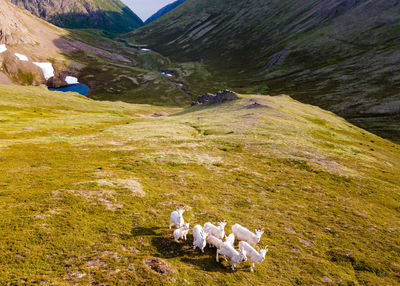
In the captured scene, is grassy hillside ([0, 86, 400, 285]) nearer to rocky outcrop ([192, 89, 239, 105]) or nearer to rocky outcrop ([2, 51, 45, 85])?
rocky outcrop ([192, 89, 239, 105])

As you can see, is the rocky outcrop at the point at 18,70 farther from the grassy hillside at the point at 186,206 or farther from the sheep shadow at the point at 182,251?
the sheep shadow at the point at 182,251

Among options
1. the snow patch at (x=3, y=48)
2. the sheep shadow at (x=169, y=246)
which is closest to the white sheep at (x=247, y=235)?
the sheep shadow at (x=169, y=246)

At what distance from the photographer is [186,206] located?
19.8m

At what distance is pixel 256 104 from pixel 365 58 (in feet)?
555

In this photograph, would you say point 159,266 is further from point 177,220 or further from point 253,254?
point 253,254

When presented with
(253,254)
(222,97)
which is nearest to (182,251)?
(253,254)

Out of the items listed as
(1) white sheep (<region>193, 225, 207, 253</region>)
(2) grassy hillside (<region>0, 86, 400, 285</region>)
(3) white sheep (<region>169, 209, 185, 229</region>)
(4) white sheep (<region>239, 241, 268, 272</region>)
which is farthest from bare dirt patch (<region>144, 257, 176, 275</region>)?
(4) white sheep (<region>239, 241, 268, 272</region>)

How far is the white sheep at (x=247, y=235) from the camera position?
15.2 meters

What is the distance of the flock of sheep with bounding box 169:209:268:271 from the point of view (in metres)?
13.5

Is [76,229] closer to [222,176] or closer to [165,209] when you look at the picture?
[165,209]

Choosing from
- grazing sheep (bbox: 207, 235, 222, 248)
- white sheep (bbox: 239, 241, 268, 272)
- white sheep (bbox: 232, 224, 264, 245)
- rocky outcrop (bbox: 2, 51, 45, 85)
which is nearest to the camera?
white sheep (bbox: 239, 241, 268, 272)

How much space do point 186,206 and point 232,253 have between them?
23.9 feet

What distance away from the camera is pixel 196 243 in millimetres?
14352

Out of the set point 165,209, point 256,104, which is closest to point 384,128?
point 256,104
